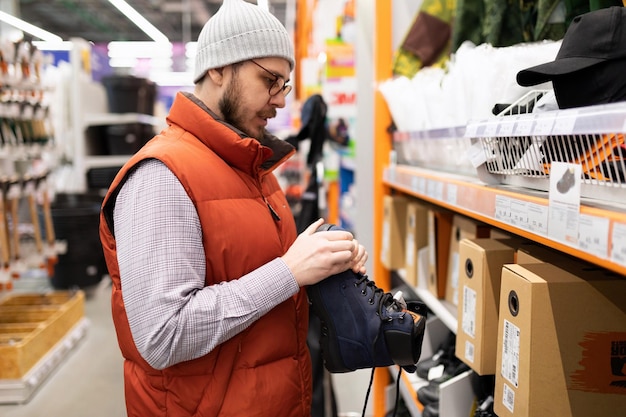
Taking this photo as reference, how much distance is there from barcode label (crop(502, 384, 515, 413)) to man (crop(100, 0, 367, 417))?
0.43 meters

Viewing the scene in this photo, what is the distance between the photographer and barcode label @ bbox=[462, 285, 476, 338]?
4.55 feet

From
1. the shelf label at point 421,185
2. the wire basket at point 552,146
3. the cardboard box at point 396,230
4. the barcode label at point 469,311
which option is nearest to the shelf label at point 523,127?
the wire basket at point 552,146

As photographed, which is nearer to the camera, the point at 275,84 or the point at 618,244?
the point at 618,244

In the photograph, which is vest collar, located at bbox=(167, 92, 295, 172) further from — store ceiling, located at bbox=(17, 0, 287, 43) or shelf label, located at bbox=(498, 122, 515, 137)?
store ceiling, located at bbox=(17, 0, 287, 43)

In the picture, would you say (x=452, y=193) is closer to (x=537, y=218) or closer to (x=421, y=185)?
(x=421, y=185)

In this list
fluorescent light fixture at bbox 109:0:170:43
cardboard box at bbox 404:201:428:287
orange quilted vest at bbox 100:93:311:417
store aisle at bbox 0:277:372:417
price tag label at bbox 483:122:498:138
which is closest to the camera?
price tag label at bbox 483:122:498:138

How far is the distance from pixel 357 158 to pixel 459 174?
117 cm

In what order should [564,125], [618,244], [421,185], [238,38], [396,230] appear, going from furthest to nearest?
[396,230]
[421,185]
[238,38]
[564,125]
[618,244]

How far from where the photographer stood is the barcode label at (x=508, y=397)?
3.75 ft

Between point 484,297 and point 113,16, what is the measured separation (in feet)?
59.9

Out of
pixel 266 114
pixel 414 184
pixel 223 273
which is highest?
pixel 266 114

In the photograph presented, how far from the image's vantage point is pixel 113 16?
56.4ft

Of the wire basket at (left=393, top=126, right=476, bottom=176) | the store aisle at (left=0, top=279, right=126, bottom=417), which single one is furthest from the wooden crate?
the wire basket at (left=393, top=126, right=476, bottom=176)

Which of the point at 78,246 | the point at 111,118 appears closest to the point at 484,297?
the point at 78,246
